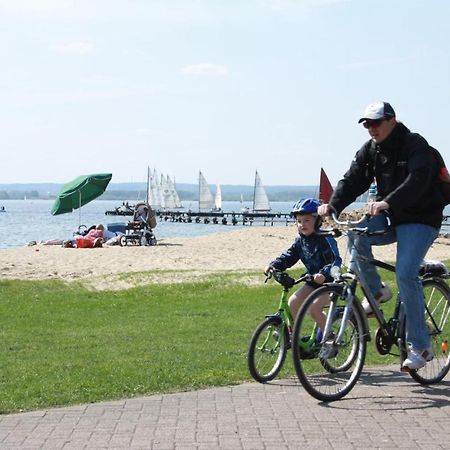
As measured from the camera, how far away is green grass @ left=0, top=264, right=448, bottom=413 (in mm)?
7090

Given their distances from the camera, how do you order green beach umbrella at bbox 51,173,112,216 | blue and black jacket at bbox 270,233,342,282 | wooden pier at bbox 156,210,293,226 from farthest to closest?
wooden pier at bbox 156,210,293,226 < green beach umbrella at bbox 51,173,112,216 < blue and black jacket at bbox 270,233,342,282

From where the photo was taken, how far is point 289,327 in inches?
293

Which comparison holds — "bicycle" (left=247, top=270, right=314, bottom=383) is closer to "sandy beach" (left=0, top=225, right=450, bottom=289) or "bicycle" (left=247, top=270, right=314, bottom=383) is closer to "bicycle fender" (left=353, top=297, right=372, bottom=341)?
"bicycle fender" (left=353, top=297, right=372, bottom=341)

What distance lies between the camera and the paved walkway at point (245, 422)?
538 centimetres

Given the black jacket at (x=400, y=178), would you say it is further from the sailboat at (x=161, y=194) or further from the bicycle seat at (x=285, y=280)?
the sailboat at (x=161, y=194)

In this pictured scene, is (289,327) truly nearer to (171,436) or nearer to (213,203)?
(171,436)

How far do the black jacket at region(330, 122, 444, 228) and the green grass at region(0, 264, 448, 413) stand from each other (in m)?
1.65

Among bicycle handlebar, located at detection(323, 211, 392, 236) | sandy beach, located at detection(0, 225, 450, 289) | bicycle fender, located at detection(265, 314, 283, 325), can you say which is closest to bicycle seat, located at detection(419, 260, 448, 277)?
bicycle handlebar, located at detection(323, 211, 392, 236)

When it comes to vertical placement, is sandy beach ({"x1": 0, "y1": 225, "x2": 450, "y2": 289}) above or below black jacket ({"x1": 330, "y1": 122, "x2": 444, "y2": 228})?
below

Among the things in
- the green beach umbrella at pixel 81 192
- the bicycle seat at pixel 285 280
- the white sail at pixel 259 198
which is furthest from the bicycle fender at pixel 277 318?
the white sail at pixel 259 198

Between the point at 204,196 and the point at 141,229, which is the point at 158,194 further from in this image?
the point at 141,229

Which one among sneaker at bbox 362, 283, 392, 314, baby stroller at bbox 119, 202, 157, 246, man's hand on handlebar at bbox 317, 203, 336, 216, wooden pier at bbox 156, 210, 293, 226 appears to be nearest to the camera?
man's hand on handlebar at bbox 317, 203, 336, 216

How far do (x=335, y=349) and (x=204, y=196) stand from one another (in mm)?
120930

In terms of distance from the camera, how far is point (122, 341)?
996 cm
